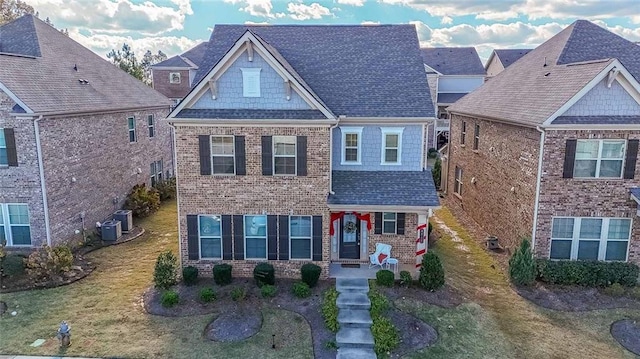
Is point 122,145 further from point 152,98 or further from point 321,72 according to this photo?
point 321,72

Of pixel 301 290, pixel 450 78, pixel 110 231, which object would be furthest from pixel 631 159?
pixel 450 78

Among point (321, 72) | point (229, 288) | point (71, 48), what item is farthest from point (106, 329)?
point (71, 48)

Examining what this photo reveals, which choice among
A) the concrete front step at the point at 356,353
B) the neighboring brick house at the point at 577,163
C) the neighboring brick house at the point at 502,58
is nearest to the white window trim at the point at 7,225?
the concrete front step at the point at 356,353

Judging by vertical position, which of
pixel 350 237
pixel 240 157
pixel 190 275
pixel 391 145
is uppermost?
pixel 391 145

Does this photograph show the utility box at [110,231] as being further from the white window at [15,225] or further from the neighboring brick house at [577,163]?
the neighboring brick house at [577,163]

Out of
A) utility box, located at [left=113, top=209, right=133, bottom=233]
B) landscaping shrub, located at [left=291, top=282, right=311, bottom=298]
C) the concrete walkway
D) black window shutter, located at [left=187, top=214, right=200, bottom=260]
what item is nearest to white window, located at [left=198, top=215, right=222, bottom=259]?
black window shutter, located at [left=187, top=214, right=200, bottom=260]

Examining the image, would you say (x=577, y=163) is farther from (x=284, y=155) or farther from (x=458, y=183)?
(x=458, y=183)

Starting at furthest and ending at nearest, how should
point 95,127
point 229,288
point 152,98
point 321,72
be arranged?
point 152,98
point 95,127
point 321,72
point 229,288
